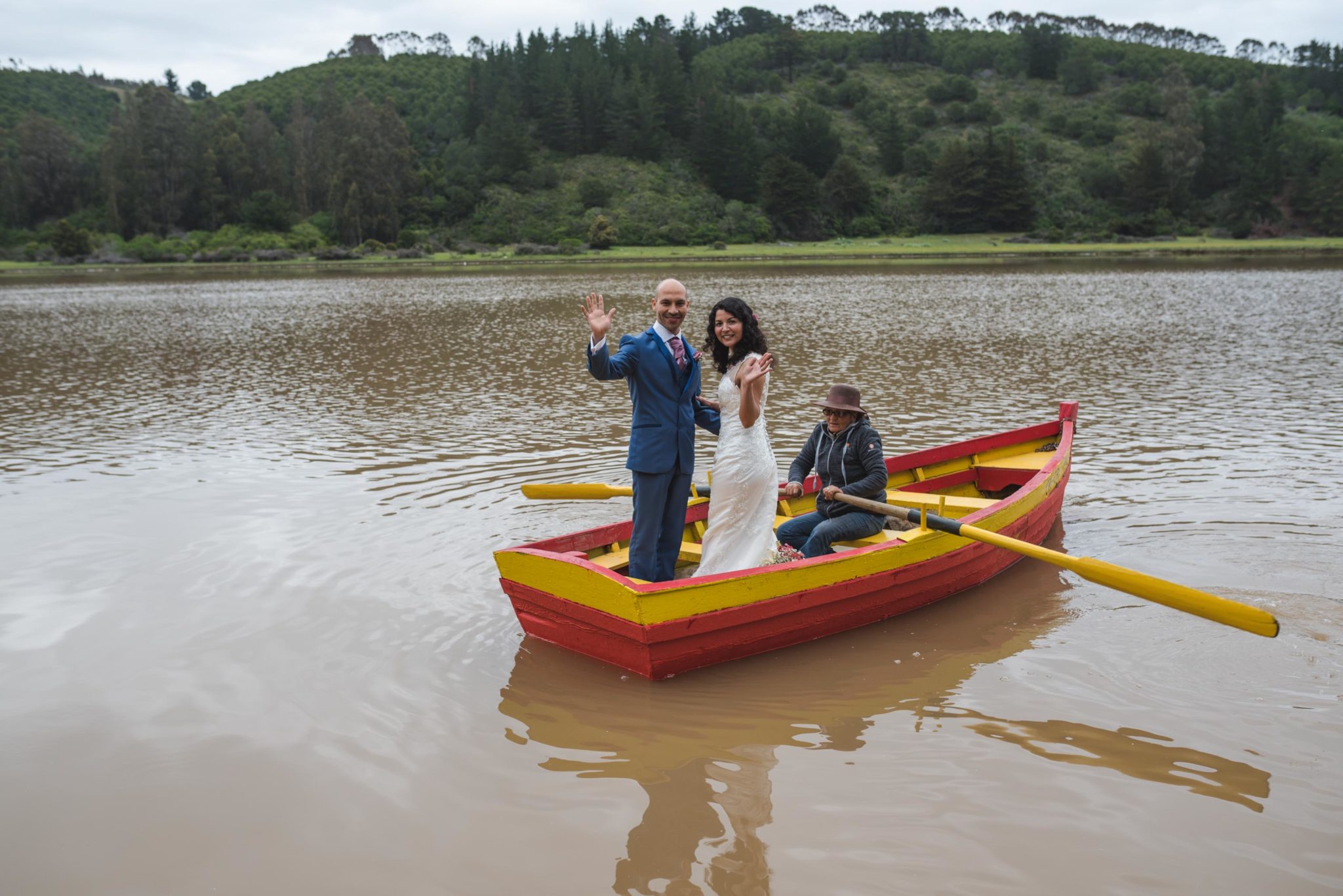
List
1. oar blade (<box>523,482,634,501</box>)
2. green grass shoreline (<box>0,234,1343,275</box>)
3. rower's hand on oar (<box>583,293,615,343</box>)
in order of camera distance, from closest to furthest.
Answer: rower's hand on oar (<box>583,293,615,343</box>)
oar blade (<box>523,482,634,501</box>)
green grass shoreline (<box>0,234,1343,275</box>)

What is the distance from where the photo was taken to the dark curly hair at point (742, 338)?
19.5ft

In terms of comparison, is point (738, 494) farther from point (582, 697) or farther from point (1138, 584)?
point (1138, 584)

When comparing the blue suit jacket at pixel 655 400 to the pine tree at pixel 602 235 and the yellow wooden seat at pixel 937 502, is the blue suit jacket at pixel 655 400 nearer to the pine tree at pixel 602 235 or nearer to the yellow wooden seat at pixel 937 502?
the yellow wooden seat at pixel 937 502

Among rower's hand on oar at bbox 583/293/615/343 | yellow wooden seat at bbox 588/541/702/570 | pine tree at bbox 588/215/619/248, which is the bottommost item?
yellow wooden seat at bbox 588/541/702/570

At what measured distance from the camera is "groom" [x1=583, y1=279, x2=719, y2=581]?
19.0 feet

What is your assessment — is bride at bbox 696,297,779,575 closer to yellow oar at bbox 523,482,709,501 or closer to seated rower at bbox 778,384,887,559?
seated rower at bbox 778,384,887,559

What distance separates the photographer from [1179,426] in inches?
489

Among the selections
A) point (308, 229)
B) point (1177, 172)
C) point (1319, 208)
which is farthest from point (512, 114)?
point (1319, 208)

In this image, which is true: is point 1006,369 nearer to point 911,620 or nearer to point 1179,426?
point 1179,426

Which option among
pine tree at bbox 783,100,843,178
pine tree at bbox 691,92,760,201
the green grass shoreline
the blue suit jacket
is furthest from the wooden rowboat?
pine tree at bbox 783,100,843,178

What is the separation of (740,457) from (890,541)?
1334 millimetres

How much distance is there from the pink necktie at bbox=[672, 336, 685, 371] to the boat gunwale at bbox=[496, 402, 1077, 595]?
51.4 inches

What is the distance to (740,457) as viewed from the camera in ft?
19.6

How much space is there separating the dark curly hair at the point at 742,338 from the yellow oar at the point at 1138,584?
5.16ft
